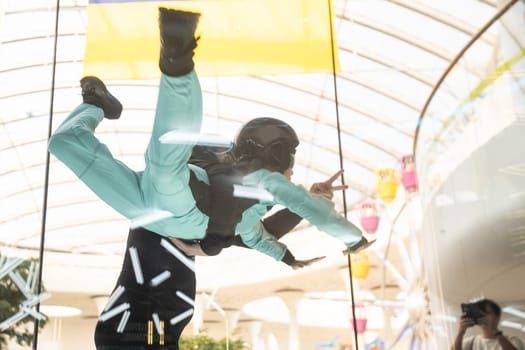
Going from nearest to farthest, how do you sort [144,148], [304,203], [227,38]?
[304,203] → [144,148] → [227,38]

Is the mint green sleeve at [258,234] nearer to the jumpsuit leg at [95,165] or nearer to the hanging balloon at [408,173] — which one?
the jumpsuit leg at [95,165]

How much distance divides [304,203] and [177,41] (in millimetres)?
400

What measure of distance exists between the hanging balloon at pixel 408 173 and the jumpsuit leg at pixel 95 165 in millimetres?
2799

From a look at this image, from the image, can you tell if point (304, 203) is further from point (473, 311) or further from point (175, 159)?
point (473, 311)

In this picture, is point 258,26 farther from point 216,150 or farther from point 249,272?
point 249,272

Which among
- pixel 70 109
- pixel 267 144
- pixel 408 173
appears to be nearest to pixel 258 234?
pixel 267 144

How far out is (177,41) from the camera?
2.67ft

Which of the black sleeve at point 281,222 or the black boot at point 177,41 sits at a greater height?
the black boot at point 177,41

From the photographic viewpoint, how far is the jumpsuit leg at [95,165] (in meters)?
1.02

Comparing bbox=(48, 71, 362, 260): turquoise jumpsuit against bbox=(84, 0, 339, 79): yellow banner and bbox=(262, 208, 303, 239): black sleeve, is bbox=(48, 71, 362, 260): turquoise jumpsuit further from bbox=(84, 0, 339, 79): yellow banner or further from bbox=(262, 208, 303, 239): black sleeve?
bbox=(84, 0, 339, 79): yellow banner

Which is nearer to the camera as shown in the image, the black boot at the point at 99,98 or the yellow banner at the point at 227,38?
the black boot at the point at 99,98

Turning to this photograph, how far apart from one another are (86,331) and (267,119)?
58 cm

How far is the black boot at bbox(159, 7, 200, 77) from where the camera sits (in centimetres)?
81

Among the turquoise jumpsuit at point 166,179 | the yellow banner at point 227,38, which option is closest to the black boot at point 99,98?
the turquoise jumpsuit at point 166,179
